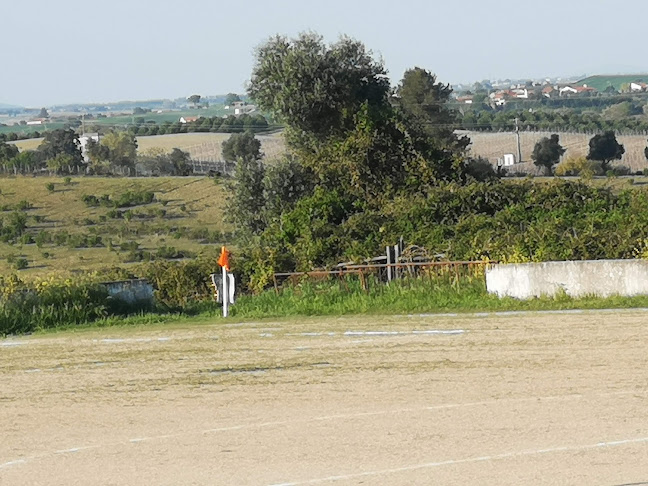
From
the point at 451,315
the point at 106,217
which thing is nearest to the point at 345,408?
the point at 451,315

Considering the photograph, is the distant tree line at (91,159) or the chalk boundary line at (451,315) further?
the distant tree line at (91,159)

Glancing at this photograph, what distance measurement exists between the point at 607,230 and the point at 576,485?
19830 millimetres

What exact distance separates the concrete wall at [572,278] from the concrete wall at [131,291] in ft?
26.0

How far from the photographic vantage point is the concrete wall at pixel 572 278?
2242 centimetres

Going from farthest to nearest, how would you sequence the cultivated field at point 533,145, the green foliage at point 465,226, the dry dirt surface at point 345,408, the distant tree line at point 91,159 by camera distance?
the cultivated field at point 533,145
the distant tree line at point 91,159
the green foliage at point 465,226
the dry dirt surface at point 345,408

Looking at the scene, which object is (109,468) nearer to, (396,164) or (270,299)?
(270,299)

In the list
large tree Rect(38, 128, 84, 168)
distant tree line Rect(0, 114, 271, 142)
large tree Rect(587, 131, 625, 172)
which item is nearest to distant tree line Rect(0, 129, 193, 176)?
large tree Rect(38, 128, 84, 168)

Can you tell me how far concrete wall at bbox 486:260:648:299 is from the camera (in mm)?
22422

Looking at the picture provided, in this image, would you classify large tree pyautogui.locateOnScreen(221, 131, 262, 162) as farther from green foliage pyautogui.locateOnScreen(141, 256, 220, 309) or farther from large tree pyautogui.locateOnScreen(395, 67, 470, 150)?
green foliage pyautogui.locateOnScreen(141, 256, 220, 309)

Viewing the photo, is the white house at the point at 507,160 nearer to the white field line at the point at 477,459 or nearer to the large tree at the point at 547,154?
the large tree at the point at 547,154

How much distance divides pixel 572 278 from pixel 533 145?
9718 centimetres

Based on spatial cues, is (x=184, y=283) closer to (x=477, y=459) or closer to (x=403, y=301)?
(x=403, y=301)

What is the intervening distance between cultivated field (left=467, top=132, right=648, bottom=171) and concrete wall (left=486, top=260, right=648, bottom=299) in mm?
81403

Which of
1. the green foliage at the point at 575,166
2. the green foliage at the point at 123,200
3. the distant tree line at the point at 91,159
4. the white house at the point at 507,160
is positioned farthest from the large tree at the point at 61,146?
the green foliage at the point at 575,166
